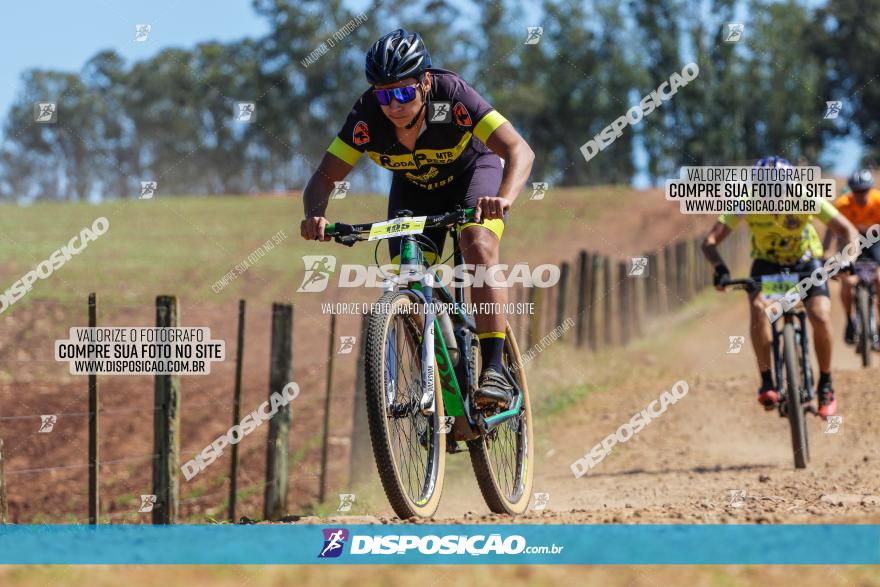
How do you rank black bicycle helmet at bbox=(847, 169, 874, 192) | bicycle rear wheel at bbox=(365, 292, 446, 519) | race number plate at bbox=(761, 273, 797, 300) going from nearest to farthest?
1. bicycle rear wheel at bbox=(365, 292, 446, 519)
2. race number plate at bbox=(761, 273, 797, 300)
3. black bicycle helmet at bbox=(847, 169, 874, 192)

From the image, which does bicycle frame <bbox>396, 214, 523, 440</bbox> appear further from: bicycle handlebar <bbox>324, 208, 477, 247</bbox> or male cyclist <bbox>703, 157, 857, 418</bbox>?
male cyclist <bbox>703, 157, 857, 418</bbox>

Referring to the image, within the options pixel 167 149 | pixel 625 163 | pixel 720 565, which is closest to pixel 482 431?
pixel 720 565

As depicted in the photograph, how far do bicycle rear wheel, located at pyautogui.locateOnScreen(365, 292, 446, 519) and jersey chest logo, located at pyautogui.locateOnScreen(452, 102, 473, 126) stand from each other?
3.27 ft

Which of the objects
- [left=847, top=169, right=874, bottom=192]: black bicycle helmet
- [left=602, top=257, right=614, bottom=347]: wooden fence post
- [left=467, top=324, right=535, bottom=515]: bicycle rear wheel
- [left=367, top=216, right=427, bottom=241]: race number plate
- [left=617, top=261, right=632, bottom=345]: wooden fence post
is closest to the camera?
[left=367, top=216, right=427, bottom=241]: race number plate

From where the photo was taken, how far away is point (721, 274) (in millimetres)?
9117

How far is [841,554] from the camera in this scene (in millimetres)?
4602

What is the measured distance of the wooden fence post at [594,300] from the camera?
61.2 feet

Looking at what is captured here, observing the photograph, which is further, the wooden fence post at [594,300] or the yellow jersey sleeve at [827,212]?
the wooden fence post at [594,300]

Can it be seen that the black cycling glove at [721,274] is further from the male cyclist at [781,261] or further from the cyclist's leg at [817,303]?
the cyclist's leg at [817,303]

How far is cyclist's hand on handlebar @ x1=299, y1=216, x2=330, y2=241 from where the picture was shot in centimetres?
567

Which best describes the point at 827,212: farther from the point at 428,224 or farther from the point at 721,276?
the point at 428,224

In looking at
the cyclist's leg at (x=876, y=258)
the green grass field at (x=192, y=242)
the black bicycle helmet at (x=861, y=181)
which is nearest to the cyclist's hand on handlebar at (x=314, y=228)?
the black bicycle helmet at (x=861, y=181)

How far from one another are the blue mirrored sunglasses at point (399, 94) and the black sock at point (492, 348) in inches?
53.0

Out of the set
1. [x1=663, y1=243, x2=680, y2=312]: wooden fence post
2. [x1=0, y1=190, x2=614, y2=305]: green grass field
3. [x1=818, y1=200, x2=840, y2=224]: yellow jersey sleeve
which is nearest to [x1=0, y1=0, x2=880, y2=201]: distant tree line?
[x1=0, y1=190, x2=614, y2=305]: green grass field
